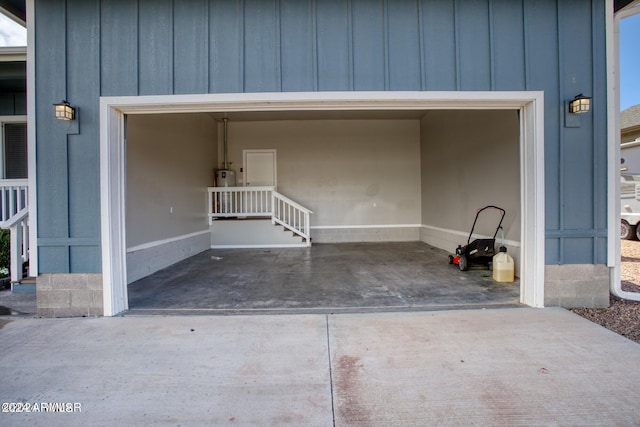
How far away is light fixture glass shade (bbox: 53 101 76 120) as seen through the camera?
307 centimetres

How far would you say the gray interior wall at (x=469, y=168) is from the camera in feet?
16.0

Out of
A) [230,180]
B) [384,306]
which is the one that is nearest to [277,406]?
[384,306]

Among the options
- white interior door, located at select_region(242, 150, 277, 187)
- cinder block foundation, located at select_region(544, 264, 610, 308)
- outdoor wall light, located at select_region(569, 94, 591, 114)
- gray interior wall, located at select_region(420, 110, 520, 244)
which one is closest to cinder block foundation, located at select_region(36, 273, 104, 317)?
cinder block foundation, located at select_region(544, 264, 610, 308)

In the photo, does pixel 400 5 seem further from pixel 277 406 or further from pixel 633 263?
pixel 633 263

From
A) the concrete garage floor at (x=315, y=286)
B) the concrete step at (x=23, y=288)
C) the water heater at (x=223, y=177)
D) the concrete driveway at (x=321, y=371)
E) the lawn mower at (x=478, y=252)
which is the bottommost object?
the concrete driveway at (x=321, y=371)

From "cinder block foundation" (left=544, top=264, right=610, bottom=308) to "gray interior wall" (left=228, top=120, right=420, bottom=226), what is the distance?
18.6ft

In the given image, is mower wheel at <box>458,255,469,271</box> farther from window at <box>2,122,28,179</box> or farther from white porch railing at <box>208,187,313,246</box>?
window at <box>2,122,28,179</box>

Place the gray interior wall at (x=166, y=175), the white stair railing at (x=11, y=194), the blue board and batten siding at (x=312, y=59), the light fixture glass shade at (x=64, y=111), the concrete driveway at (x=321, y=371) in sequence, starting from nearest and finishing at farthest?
the concrete driveway at (x=321, y=371) → the light fixture glass shade at (x=64, y=111) → the blue board and batten siding at (x=312, y=59) → the gray interior wall at (x=166, y=175) → the white stair railing at (x=11, y=194)

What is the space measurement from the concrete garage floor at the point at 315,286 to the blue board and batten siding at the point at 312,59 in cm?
103

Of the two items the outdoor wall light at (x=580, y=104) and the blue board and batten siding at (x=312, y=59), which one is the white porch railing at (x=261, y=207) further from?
the outdoor wall light at (x=580, y=104)

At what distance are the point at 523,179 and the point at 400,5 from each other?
7.55 feet

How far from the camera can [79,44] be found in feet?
10.6

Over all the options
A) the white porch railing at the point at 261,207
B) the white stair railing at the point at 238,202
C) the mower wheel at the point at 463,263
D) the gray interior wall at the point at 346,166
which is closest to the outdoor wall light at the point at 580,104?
the mower wheel at the point at 463,263

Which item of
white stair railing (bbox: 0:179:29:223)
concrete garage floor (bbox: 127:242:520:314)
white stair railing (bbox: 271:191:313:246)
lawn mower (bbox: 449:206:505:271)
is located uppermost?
white stair railing (bbox: 0:179:29:223)
